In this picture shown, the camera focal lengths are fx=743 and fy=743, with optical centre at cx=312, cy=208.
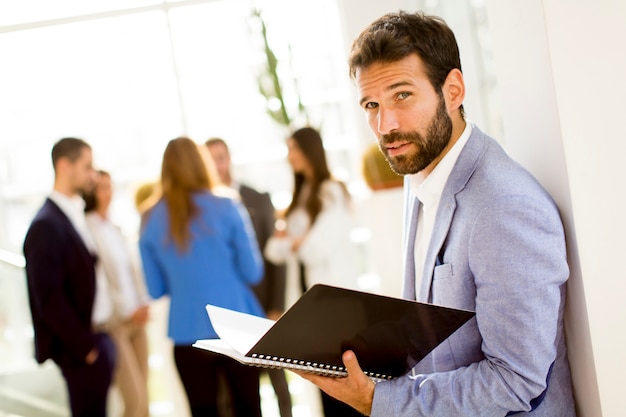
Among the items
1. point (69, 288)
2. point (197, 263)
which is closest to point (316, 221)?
point (197, 263)

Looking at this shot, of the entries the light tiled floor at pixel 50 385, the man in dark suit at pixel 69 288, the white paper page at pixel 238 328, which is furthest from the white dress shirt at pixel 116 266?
the white paper page at pixel 238 328

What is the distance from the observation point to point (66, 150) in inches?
137

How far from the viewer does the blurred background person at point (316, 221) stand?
12.2 ft

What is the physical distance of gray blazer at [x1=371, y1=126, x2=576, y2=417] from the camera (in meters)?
1.20

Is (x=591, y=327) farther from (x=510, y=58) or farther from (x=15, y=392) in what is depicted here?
(x=15, y=392)

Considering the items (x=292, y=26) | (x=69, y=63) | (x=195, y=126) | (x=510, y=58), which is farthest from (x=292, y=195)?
(x=510, y=58)

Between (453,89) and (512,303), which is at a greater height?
(453,89)

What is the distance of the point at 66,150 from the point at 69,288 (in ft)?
2.13

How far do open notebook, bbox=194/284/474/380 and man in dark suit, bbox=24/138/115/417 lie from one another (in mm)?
2108

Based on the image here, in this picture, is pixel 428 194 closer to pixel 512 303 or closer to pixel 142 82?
pixel 512 303

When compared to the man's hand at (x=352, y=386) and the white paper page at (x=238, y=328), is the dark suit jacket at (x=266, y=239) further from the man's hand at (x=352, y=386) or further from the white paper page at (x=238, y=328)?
the man's hand at (x=352, y=386)

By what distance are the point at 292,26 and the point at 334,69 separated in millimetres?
387

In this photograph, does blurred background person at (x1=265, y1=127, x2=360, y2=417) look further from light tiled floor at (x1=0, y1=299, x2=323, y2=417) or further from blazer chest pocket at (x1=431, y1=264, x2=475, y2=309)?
blazer chest pocket at (x1=431, y1=264, x2=475, y2=309)

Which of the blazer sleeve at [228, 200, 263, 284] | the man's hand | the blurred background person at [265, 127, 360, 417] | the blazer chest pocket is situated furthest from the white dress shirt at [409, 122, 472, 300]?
the blurred background person at [265, 127, 360, 417]
